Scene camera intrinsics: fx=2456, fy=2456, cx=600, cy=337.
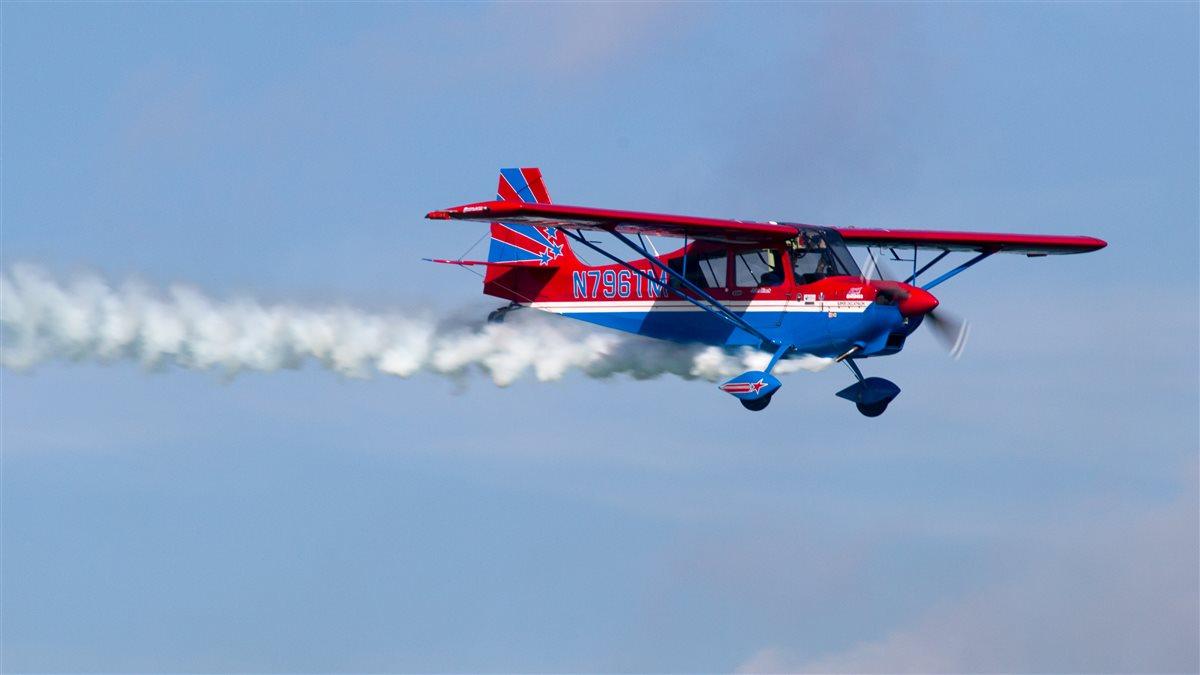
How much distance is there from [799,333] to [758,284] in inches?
46.4

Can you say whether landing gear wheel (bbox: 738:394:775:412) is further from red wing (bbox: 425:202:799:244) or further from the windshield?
red wing (bbox: 425:202:799:244)

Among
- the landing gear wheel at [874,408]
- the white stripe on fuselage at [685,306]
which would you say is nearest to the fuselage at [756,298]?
the white stripe on fuselage at [685,306]

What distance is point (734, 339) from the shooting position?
42469 millimetres

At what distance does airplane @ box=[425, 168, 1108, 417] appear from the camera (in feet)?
134

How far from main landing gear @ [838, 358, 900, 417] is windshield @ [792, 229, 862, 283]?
1883 mm

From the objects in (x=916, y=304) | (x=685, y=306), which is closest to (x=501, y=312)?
(x=685, y=306)

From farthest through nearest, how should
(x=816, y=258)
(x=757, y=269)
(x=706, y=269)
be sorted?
(x=706, y=269), (x=757, y=269), (x=816, y=258)

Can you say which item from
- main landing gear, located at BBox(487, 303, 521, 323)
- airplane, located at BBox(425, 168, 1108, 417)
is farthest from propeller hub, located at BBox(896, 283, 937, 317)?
main landing gear, located at BBox(487, 303, 521, 323)

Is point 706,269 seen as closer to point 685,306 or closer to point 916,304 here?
point 685,306

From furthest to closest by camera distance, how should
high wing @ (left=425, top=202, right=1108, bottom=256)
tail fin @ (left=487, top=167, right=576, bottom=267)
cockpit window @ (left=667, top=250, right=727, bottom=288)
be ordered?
tail fin @ (left=487, top=167, right=576, bottom=267), cockpit window @ (left=667, top=250, right=727, bottom=288), high wing @ (left=425, top=202, right=1108, bottom=256)

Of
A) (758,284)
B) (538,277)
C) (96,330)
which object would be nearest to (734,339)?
(758,284)

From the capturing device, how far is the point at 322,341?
45656 mm

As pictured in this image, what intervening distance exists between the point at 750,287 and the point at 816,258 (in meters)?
1.26

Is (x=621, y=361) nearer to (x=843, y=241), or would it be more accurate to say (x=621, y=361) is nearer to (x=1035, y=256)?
(x=843, y=241)
